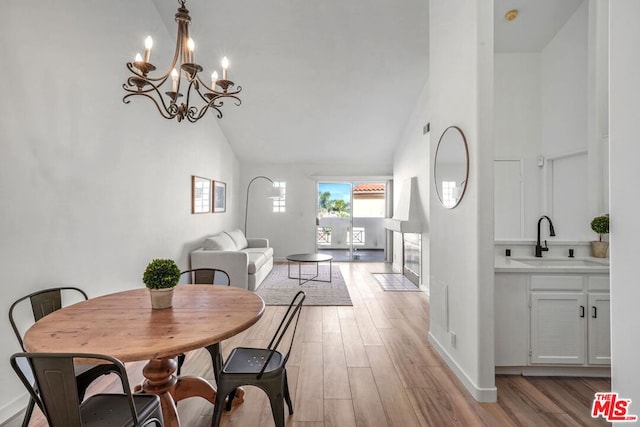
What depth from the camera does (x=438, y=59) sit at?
9.84 ft

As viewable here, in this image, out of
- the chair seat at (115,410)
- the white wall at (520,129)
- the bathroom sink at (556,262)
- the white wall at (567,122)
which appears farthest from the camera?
the white wall at (520,129)

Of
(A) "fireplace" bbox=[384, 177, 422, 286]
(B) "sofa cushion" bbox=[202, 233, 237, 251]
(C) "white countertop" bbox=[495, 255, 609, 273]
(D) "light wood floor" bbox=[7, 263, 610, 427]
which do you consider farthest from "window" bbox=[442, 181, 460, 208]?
(B) "sofa cushion" bbox=[202, 233, 237, 251]

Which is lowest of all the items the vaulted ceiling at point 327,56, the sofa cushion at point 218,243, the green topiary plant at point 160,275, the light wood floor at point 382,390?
the light wood floor at point 382,390

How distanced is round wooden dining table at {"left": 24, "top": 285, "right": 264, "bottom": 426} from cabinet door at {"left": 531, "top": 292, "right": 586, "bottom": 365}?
6.96 feet

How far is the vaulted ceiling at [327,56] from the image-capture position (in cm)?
374

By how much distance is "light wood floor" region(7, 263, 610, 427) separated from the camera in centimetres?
197

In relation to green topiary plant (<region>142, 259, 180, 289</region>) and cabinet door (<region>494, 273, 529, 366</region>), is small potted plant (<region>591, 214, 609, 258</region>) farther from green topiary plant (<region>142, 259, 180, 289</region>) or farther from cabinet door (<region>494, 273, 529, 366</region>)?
green topiary plant (<region>142, 259, 180, 289</region>)

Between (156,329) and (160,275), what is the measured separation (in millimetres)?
344

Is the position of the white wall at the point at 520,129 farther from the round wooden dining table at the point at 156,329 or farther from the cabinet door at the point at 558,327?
the round wooden dining table at the point at 156,329

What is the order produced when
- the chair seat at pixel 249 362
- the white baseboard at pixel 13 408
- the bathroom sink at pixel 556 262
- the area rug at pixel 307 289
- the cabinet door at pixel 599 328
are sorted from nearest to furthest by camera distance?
the chair seat at pixel 249 362
the white baseboard at pixel 13 408
the cabinet door at pixel 599 328
the bathroom sink at pixel 556 262
the area rug at pixel 307 289

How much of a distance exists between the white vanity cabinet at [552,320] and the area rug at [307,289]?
223 cm

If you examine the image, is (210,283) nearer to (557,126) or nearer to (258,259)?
(258,259)

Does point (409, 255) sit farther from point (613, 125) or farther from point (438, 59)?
point (613, 125)

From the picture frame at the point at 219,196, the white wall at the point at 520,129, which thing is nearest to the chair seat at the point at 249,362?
the white wall at the point at 520,129
